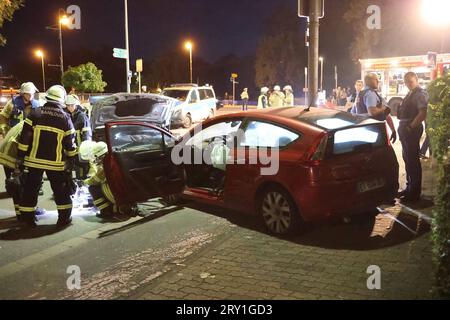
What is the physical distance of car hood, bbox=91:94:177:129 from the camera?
9.74m

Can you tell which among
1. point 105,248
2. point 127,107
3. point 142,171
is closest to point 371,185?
point 142,171

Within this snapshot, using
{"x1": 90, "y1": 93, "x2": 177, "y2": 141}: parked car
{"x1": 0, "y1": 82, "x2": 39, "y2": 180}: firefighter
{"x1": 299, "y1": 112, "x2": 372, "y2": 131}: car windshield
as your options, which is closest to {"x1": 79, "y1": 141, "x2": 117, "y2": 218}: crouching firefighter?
{"x1": 0, "y1": 82, "x2": 39, "y2": 180}: firefighter

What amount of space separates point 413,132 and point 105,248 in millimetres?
4524

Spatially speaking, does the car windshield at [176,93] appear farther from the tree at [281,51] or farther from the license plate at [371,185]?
the tree at [281,51]

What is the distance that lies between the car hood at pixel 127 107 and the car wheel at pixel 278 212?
422cm

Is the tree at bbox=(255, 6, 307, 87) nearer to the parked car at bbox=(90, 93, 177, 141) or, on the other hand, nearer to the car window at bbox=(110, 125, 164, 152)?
the parked car at bbox=(90, 93, 177, 141)

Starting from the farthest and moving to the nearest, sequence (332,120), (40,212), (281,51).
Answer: (281,51)
(40,212)
(332,120)

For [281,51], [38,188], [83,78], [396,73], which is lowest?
[38,188]

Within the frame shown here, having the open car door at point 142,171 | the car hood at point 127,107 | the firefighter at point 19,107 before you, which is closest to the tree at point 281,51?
the car hood at point 127,107

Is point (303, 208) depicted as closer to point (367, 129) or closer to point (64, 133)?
point (367, 129)

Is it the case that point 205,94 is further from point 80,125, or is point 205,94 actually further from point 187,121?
point 80,125

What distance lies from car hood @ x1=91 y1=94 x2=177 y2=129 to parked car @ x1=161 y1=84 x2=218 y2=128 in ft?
32.7

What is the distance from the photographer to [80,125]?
835 centimetres

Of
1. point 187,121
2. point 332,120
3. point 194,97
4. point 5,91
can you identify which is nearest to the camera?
point 332,120
